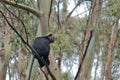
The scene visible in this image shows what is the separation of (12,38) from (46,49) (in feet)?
13.8

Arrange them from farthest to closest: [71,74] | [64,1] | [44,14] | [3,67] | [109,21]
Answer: [71,74]
[109,21]
[64,1]
[3,67]
[44,14]

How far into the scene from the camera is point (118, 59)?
11.6 meters

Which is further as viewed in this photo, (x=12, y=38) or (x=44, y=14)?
(x=12, y=38)

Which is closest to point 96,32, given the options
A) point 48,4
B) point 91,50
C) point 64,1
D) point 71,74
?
point 91,50

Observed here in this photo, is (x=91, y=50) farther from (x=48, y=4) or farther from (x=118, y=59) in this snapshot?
(x=118, y=59)

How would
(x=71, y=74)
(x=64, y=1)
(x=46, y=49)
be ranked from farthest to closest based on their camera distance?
(x=71, y=74), (x=64, y=1), (x=46, y=49)

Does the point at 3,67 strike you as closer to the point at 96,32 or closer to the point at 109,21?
the point at 96,32

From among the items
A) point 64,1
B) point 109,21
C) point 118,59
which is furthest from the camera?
point 118,59

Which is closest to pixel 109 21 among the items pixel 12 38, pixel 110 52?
pixel 110 52

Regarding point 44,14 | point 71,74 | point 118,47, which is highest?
point 44,14

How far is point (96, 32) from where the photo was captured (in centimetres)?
480

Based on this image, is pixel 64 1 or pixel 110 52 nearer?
pixel 64 1

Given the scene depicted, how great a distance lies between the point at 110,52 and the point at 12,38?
343 cm

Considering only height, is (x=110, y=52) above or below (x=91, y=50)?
below
